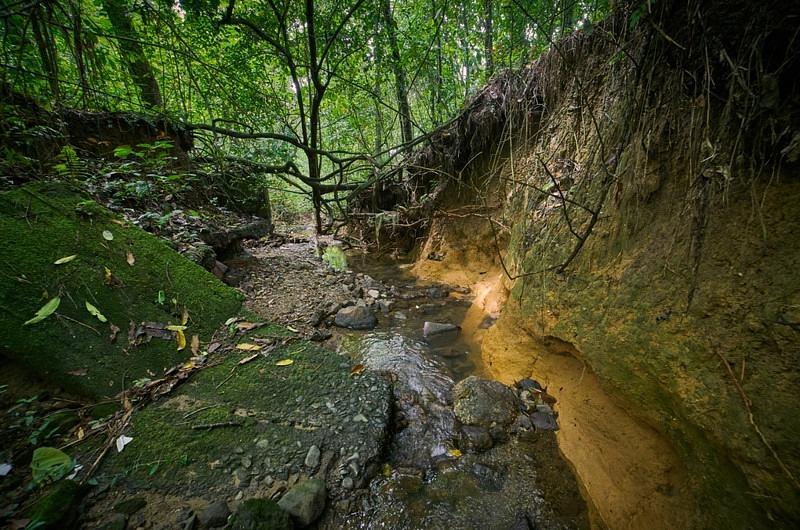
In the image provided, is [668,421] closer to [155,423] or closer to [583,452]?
[583,452]

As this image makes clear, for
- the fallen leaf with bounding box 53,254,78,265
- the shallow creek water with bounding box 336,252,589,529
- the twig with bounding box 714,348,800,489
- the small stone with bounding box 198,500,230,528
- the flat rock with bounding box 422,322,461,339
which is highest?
the fallen leaf with bounding box 53,254,78,265

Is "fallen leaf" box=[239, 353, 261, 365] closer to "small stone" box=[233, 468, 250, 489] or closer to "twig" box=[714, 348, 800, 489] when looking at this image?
"small stone" box=[233, 468, 250, 489]

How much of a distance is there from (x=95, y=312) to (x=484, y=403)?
9.77ft

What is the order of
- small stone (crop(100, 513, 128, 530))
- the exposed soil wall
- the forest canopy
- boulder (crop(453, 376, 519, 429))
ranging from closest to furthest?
the exposed soil wall, small stone (crop(100, 513, 128, 530)), boulder (crop(453, 376, 519, 429)), the forest canopy

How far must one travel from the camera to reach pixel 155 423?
1.73 metres

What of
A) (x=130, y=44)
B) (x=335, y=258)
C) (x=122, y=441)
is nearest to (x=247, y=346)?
(x=122, y=441)

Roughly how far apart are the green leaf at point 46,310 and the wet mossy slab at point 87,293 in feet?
0.09

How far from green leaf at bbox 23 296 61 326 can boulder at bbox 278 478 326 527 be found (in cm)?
187

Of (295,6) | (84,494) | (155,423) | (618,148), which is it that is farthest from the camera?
(295,6)

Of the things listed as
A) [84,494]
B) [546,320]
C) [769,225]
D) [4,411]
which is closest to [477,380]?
[546,320]

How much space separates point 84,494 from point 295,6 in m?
6.00

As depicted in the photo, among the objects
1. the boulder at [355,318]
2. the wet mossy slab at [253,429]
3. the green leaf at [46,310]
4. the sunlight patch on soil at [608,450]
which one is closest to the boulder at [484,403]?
the sunlight patch on soil at [608,450]

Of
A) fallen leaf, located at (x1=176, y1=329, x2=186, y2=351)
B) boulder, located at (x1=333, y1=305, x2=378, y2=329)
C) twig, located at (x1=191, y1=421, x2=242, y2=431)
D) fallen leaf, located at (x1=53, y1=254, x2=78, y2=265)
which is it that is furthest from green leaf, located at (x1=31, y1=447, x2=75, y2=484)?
boulder, located at (x1=333, y1=305, x2=378, y2=329)

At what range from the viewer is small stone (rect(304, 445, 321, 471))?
5.47ft
